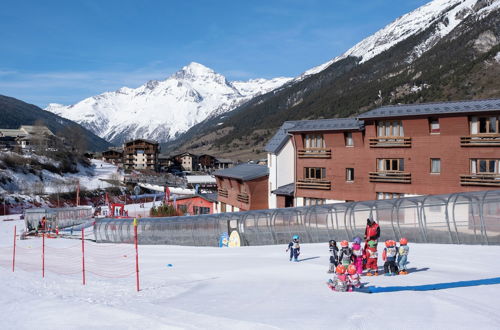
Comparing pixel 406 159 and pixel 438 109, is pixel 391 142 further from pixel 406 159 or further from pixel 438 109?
pixel 438 109

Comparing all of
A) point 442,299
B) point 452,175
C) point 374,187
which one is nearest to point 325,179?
point 374,187

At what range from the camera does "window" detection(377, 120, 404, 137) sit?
36781 millimetres

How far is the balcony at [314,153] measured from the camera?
4119 cm

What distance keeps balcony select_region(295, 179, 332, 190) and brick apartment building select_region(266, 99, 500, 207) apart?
0.09 m

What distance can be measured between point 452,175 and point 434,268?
17945mm

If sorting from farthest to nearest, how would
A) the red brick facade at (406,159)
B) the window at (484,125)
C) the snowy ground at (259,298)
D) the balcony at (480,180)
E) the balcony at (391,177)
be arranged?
1. the balcony at (391,177)
2. the red brick facade at (406,159)
3. the window at (484,125)
4. the balcony at (480,180)
5. the snowy ground at (259,298)

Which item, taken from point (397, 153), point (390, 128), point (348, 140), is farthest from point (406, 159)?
point (348, 140)

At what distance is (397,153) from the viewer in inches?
1448

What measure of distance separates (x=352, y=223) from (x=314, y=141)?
15.9m

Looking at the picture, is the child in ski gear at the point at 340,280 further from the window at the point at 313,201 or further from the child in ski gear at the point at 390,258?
the window at the point at 313,201

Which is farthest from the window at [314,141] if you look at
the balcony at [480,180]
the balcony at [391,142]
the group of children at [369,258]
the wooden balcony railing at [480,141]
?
the group of children at [369,258]

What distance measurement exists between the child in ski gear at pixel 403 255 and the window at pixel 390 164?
67.8ft

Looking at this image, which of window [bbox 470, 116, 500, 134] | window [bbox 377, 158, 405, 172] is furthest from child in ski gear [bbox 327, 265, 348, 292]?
window [bbox 377, 158, 405, 172]

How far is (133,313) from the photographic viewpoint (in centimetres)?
1376
